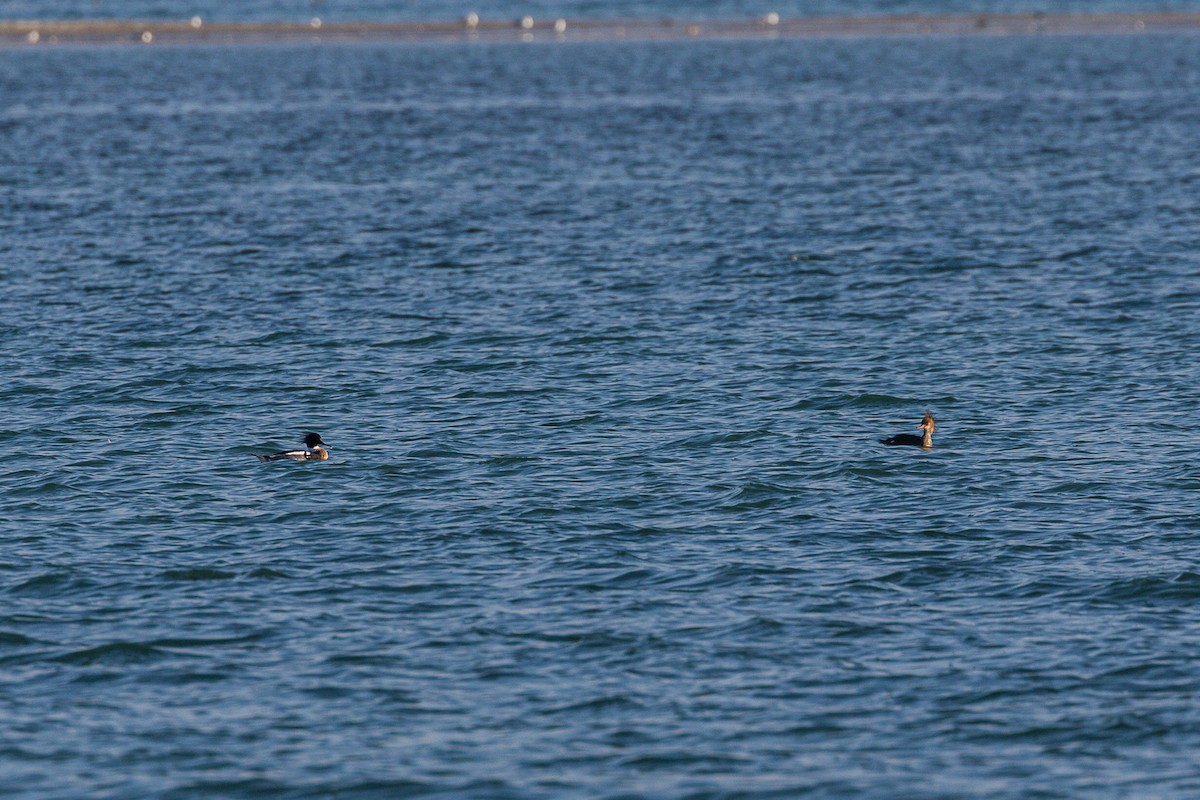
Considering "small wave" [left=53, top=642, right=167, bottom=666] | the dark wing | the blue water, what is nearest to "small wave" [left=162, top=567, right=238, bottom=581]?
"small wave" [left=53, top=642, right=167, bottom=666]

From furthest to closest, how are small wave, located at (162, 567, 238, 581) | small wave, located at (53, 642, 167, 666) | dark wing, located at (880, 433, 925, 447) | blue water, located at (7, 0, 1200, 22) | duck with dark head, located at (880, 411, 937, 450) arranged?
blue water, located at (7, 0, 1200, 22)
dark wing, located at (880, 433, 925, 447)
duck with dark head, located at (880, 411, 937, 450)
small wave, located at (162, 567, 238, 581)
small wave, located at (53, 642, 167, 666)

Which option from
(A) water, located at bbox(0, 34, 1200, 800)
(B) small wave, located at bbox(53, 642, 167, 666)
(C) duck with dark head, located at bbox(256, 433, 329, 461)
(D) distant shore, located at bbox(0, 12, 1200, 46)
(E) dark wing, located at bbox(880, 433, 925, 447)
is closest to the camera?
(A) water, located at bbox(0, 34, 1200, 800)

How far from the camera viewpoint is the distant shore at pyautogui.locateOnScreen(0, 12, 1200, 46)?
6112 inches

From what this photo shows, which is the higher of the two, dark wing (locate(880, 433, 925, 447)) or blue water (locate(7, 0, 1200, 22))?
blue water (locate(7, 0, 1200, 22))

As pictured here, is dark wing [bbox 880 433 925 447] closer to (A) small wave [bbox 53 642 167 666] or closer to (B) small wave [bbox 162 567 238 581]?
(B) small wave [bbox 162 567 238 581]

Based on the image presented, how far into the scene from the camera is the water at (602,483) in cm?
2080

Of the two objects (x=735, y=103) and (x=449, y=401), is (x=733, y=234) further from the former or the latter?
(x=735, y=103)

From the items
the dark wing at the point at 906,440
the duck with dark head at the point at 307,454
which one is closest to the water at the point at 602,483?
the dark wing at the point at 906,440

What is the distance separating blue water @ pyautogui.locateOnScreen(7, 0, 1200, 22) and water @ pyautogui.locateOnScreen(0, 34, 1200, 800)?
11062 centimetres

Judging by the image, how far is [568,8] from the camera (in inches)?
7382

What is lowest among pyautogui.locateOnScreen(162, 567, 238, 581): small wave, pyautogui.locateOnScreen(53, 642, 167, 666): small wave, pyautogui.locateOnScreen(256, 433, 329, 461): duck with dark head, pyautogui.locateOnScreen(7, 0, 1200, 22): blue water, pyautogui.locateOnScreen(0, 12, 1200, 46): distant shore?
pyautogui.locateOnScreen(53, 642, 167, 666): small wave

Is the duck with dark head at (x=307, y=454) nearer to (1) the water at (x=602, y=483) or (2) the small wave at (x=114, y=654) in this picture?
(1) the water at (x=602, y=483)

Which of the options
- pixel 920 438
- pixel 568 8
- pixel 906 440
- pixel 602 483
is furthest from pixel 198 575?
pixel 568 8

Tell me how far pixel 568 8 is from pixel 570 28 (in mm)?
23835
